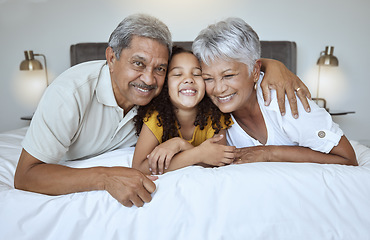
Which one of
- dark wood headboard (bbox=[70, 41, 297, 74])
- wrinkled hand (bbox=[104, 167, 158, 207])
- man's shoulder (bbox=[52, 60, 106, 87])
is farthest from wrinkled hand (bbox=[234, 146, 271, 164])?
dark wood headboard (bbox=[70, 41, 297, 74])

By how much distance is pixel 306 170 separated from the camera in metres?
1.22

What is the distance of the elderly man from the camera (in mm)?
1245

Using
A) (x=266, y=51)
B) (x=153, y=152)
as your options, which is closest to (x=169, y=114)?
(x=153, y=152)

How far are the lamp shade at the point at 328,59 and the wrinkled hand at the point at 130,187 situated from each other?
2.86m

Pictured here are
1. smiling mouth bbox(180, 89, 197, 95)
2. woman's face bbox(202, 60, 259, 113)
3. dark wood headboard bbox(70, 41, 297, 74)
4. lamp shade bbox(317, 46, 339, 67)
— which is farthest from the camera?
dark wood headboard bbox(70, 41, 297, 74)

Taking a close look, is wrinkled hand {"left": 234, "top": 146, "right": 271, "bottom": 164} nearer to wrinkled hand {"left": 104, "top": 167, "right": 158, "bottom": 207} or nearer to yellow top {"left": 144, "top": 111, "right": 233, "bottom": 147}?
yellow top {"left": 144, "top": 111, "right": 233, "bottom": 147}

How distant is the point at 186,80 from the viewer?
5.53ft

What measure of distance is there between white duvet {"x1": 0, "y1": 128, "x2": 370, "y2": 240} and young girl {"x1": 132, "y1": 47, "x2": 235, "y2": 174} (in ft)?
1.12

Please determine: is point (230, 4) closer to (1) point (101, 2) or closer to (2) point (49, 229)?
(1) point (101, 2)

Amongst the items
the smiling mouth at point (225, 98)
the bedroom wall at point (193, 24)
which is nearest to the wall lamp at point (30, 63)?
the bedroom wall at point (193, 24)

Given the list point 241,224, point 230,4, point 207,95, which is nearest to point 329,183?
point 241,224

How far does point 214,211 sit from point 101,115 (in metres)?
0.86

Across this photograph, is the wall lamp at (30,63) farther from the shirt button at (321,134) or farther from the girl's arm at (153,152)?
the shirt button at (321,134)

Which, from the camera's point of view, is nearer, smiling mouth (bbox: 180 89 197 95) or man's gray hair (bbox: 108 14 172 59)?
man's gray hair (bbox: 108 14 172 59)
